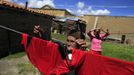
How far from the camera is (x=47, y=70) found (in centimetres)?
630

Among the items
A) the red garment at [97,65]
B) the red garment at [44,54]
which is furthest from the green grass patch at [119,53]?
the red garment at [97,65]

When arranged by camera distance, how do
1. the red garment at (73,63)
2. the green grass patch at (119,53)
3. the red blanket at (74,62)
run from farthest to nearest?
the green grass patch at (119,53), the red garment at (73,63), the red blanket at (74,62)

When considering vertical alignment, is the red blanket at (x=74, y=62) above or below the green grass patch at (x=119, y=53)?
above

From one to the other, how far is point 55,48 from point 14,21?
30.5 ft

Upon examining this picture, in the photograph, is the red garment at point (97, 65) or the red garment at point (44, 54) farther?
the red garment at point (44, 54)

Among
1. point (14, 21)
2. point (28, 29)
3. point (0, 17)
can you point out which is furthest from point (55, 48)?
point (28, 29)

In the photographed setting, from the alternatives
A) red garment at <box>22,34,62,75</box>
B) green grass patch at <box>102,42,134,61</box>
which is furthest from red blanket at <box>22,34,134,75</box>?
green grass patch at <box>102,42,134,61</box>

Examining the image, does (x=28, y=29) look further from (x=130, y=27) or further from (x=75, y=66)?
(x=130, y=27)

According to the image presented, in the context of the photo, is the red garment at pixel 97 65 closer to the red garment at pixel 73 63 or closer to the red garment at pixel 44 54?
the red garment at pixel 73 63

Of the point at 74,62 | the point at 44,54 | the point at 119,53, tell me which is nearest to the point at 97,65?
the point at 74,62

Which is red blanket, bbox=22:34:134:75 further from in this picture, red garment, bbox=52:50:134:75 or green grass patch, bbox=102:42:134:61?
green grass patch, bbox=102:42:134:61

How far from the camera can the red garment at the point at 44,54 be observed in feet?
20.0

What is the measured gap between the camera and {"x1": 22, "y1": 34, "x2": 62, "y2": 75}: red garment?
6.10 m

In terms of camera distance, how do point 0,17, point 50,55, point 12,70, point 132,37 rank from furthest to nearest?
1. point 132,37
2. point 0,17
3. point 12,70
4. point 50,55
